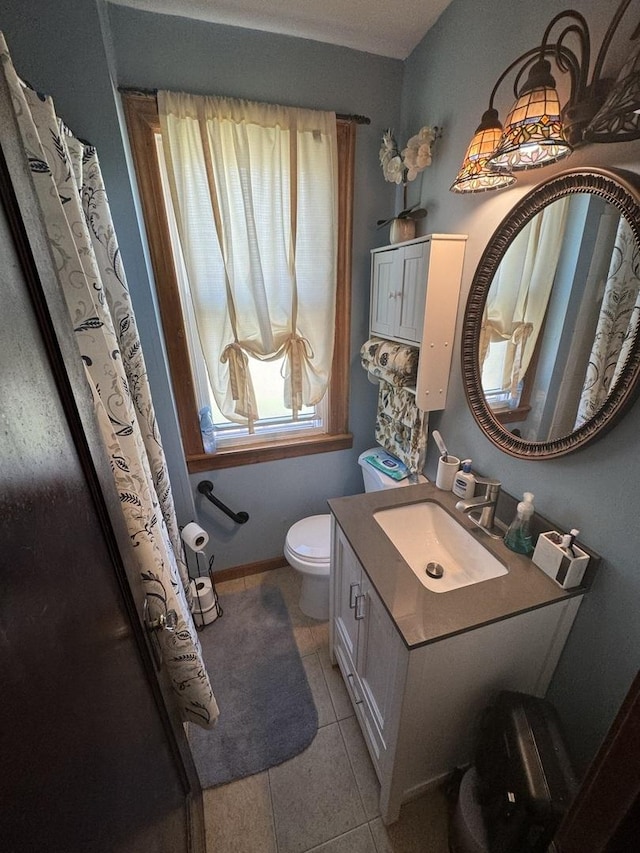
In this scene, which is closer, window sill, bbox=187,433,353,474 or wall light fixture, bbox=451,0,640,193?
wall light fixture, bbox=451,0,640,193

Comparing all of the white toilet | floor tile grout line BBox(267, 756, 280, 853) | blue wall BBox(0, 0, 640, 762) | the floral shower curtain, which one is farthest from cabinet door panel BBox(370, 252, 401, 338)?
floor tile grout line BBox(267, 756, 280, 853)

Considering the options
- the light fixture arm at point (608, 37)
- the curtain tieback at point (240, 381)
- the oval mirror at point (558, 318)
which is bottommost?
the curtain tieback at point (240, 381)

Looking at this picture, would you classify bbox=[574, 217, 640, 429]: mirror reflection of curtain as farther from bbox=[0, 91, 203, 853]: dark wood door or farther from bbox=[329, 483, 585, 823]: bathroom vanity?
bbox=[0, 91, 203, 853]: dark wood door

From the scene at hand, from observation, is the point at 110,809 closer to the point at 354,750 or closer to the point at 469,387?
the point at 354,750

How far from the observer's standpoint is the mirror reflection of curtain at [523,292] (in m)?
0.95

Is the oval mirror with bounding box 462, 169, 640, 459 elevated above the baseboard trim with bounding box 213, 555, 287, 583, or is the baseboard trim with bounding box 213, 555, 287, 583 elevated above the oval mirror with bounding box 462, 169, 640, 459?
the oval mirror with bounding box 462, 169, 640, 459

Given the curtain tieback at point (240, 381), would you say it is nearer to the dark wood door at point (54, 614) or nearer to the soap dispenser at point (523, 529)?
the dark wood door at point (54, 614)

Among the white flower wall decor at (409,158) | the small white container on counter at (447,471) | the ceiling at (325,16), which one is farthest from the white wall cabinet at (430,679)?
the ceiling at (325,16)

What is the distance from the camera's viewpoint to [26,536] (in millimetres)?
348

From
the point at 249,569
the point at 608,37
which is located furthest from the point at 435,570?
the point at 608,37

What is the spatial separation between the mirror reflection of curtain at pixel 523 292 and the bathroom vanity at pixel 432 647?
619mm

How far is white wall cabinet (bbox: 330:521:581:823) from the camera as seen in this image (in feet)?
2.89

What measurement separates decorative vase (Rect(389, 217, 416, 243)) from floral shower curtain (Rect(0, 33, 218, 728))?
3.54ft

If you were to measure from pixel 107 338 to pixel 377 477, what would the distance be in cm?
129
